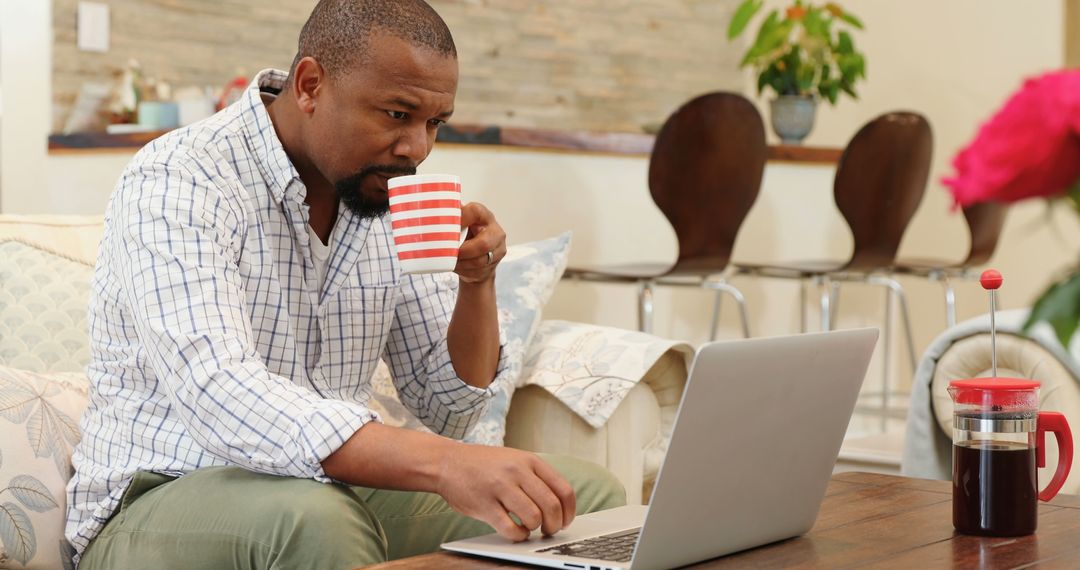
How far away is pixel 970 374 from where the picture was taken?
2.21 metres

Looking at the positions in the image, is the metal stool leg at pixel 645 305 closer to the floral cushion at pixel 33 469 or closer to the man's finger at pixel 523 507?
the floral cushion at pixel 33 469

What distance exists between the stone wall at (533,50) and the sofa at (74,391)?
278 centimetres

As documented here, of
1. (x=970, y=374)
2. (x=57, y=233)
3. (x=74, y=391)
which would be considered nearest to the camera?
(x=74, y=391)

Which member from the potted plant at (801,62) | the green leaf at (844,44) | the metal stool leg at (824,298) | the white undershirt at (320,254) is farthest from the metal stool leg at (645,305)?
the white undershirt at (320,254)

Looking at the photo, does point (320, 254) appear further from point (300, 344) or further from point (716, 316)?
point (716, 316)

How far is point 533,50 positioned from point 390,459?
4.69m

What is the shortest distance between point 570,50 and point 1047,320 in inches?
215

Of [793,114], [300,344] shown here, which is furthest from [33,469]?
[793,114]

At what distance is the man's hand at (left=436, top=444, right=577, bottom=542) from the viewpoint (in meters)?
1.14

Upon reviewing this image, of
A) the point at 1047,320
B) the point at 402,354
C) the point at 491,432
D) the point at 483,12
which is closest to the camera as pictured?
the point at 1047,320

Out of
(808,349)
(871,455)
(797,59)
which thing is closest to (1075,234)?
(797,59)

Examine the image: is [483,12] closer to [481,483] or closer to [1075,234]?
[1075,234]

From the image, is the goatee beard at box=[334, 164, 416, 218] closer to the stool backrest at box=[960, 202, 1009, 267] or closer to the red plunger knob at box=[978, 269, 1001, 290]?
the red plunger knob at box=[978, 269, 1001, 290]

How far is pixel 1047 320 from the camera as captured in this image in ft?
1.76
